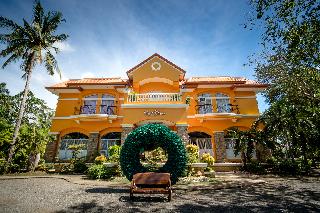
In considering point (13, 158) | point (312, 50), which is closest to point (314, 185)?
point (312, 50)

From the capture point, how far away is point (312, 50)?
418 inches

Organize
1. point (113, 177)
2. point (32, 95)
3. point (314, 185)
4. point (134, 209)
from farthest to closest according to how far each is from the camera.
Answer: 1. point (32, 95)
2. point (113, 177)
3. point (314, 185)
4. point (134, 209)

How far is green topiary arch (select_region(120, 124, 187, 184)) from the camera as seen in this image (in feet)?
32.2

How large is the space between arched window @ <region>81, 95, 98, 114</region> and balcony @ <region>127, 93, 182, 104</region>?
5597 millimetres

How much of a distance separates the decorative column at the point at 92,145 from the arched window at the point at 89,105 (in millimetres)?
2344

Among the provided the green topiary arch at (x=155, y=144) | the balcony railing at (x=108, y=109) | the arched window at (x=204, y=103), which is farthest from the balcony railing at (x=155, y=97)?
the green topiary arch at (x=155, y=144)

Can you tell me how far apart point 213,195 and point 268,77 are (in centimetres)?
1916

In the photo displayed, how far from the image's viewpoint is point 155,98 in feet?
58.6

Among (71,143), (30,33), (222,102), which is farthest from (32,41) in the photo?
(222,102)

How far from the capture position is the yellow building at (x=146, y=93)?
1997 centimetres

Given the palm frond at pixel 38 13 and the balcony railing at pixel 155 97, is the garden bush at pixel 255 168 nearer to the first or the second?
the balcony railing at pixel 155 97

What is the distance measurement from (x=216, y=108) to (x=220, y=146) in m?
3.65

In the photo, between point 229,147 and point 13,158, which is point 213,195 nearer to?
point 229,147

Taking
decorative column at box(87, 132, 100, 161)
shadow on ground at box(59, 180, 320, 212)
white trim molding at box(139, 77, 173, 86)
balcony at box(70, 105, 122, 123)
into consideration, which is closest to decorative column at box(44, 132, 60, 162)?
balcony at box(70, 105, 122, 123)
